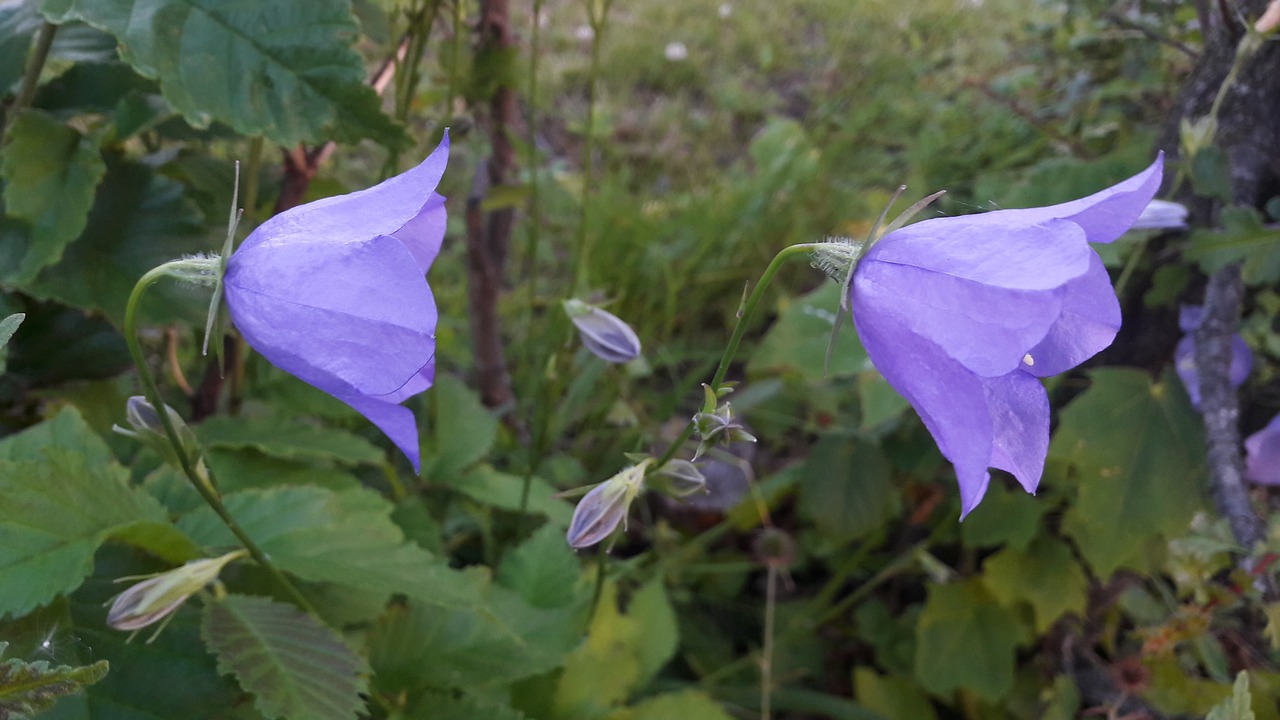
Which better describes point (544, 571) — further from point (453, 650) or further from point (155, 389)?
point (155, 389)

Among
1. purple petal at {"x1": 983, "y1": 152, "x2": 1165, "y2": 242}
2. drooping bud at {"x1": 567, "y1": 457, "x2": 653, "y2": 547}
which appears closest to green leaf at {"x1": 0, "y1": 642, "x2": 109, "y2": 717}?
drooping bud at {"x1": 567, "y1": 457, "x2": 653, "y2": 547}

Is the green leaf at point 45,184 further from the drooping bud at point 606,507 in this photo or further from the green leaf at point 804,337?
the green leaf at point 804,337

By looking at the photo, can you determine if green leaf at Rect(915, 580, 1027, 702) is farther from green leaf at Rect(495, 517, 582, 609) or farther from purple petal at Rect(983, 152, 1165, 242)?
purple petal at Rect(983, 152, 1165, 242)

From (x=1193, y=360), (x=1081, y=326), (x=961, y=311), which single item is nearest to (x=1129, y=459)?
(x=1193, y=360)

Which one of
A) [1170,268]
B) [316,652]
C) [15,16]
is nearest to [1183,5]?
[1170,268]

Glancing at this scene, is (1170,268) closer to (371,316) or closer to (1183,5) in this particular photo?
(1183,5)

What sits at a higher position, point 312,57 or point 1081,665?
point 312,57
